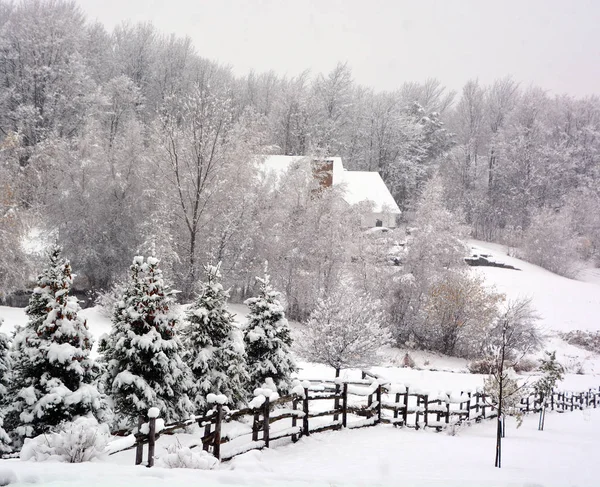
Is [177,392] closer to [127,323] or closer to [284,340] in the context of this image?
[127,323]

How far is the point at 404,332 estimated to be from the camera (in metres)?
29.1

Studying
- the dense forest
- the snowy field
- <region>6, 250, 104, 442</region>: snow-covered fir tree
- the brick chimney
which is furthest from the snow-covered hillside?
<region>6, 250, 104, 442</region>: snow-covered fir tree

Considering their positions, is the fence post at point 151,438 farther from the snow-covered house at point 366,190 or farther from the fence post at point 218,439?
the snow-covered house at point 366,190

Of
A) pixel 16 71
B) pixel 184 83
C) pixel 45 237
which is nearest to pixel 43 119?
pixel 16 71

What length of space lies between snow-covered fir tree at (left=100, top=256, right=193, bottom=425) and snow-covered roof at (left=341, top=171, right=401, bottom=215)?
36.0 meters

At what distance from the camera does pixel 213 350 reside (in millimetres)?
10867

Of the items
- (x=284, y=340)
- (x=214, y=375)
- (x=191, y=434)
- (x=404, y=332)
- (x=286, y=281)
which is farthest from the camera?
(x=286, y=281)

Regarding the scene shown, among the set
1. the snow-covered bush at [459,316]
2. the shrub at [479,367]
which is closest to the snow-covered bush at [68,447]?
the shrub at [479,367]

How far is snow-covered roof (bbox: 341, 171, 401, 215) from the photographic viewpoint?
45.8m

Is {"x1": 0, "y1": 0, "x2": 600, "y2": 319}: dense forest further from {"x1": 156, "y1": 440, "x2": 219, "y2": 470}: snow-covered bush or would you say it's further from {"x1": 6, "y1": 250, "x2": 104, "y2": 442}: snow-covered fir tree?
{"x1": 156, "y1": 440, "x2": 219, "y2": 470}: snow-covered bush

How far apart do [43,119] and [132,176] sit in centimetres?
1469

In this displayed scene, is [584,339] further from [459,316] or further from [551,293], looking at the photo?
[459,316]

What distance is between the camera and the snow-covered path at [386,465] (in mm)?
5113

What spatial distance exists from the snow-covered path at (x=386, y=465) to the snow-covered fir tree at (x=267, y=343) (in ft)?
5.85
